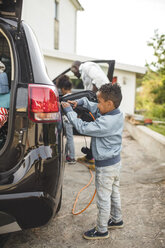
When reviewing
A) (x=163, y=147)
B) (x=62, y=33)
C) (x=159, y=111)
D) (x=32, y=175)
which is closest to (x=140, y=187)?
(x=163, y=147)

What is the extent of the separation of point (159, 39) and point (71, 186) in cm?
1404

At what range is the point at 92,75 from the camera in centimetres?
393

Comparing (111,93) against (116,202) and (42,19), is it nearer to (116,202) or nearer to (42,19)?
(116,202)

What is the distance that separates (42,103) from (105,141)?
28.6 inches

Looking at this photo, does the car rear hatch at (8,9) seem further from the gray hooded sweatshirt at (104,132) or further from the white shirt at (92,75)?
the white shirt at (92,75)

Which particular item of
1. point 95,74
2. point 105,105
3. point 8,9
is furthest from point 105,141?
point 95,74

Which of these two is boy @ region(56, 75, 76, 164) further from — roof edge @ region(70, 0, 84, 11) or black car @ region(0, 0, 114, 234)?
roof edge @ region(70, 0, 84, 11)

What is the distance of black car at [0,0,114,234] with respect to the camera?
151 centimetres

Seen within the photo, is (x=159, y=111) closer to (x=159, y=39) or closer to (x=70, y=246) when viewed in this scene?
(x=159, y=39)

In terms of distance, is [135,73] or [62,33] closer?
[135,73]

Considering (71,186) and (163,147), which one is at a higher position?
(163,147)

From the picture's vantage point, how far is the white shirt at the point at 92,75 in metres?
3.89

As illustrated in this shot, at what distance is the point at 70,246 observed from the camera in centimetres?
206

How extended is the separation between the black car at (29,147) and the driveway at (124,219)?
0.66m
